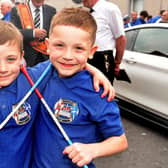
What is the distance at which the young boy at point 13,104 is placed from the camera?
118cm

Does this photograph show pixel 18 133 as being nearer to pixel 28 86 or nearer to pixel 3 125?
pixel 3 125

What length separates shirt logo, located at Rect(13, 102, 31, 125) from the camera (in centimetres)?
119

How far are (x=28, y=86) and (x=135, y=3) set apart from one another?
58.4ft

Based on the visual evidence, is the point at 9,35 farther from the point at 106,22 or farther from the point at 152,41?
the point at 152,41

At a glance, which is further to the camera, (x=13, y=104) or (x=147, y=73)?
(x=147, y=73)

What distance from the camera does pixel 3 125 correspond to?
3.73 feet

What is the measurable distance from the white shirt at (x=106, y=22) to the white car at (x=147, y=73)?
2.22ft

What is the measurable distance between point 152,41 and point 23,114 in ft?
9.93

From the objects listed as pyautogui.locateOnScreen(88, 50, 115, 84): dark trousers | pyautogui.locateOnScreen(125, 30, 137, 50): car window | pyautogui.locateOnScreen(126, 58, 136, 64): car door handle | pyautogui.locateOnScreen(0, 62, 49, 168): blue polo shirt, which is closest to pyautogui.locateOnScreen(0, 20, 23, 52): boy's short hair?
pyautogui.locateOnScreen(0, 62, 49, 168): blue polo shirt

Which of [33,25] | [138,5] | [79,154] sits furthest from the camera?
[138,5]

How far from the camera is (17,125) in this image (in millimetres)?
1202

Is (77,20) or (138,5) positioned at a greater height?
(77,20)

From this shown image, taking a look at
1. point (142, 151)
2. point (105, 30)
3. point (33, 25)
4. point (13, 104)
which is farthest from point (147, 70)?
point (13, 104)

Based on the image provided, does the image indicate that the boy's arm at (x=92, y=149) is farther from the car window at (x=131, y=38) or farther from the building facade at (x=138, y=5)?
the building facade at (x=138, y=5)
